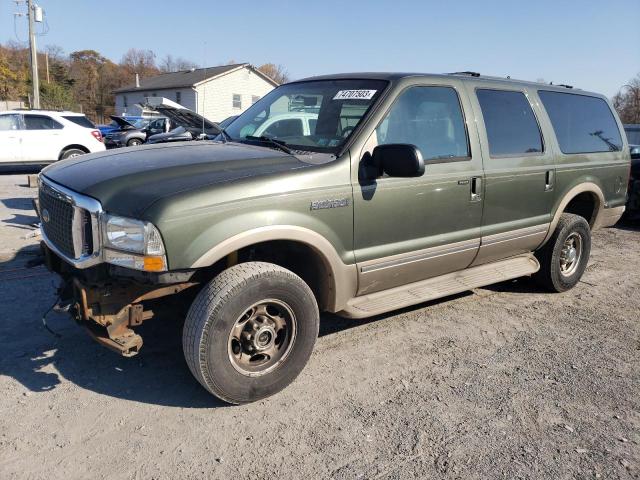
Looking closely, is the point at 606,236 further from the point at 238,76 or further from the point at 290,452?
the point at 238,76

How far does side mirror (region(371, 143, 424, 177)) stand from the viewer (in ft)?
11.2

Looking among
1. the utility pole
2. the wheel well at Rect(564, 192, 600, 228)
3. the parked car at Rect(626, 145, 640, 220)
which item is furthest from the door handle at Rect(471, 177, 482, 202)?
the utility pole

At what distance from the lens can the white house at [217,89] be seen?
128 feet

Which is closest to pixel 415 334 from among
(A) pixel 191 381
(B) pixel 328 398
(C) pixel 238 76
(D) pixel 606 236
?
(B) pixel 328 398

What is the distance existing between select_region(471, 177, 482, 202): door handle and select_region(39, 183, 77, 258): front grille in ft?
9.36

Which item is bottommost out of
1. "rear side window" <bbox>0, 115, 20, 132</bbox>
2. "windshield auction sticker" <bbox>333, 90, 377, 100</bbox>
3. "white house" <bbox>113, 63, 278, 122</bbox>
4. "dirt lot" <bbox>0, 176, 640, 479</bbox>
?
"dirt lot" <bbox>0, 176, 640, 479</bbox>

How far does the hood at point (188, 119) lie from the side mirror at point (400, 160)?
2.00 meters

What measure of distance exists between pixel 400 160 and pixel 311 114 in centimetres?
107

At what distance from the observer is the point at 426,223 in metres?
3.98

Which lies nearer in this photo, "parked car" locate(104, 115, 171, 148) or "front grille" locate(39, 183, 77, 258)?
"front grille" locate(39, 183, 77, 258)

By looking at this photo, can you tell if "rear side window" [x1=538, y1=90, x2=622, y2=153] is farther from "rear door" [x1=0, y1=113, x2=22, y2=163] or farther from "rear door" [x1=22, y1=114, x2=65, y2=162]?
"rear door" [x1=0, y1=113, x2=22, y2=163]

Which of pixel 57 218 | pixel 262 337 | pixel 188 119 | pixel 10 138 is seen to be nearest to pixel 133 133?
pixel 10 138

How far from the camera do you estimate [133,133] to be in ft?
74.6

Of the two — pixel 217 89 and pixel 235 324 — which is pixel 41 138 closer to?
pixel 235 324
